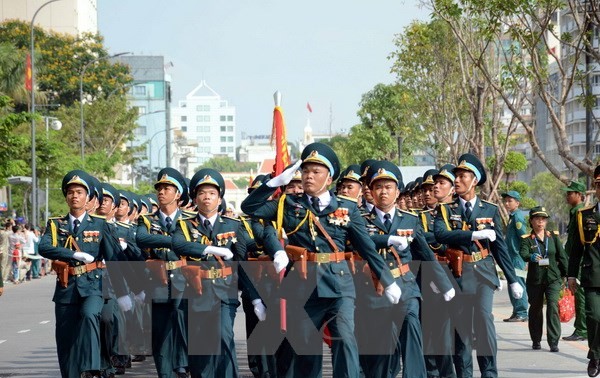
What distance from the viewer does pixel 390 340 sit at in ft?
36.5

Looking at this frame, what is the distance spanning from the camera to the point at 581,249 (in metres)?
13.0

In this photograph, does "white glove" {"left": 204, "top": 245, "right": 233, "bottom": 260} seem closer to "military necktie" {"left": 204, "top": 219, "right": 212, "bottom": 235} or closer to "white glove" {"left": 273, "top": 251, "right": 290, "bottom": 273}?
"military necktie" {"left": 204, "top": 219, "right": 212, "bottom": 235}

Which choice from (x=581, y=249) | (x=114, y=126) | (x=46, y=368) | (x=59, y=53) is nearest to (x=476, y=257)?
(x=581, y=249)

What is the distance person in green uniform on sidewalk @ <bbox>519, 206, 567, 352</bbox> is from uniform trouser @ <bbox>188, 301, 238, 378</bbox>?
19.4 ft

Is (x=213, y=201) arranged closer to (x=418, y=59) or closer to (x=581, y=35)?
(x=581, y=35)

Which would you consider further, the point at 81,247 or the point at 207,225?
the point at 81,247

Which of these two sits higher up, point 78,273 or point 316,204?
point 316,204

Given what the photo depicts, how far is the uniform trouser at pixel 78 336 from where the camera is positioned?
12.3m

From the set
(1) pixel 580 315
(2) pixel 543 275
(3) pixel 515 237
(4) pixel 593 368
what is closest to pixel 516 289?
(4) pixel 593 368

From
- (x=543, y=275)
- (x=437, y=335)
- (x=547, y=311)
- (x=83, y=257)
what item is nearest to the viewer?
(x=83, y=257)

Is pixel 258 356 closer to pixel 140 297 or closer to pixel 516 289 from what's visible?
pixel 140 297

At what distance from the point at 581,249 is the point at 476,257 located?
1.00 meters

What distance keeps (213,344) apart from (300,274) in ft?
4.26

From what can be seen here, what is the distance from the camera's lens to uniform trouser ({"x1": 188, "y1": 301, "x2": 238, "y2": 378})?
36.9ft
